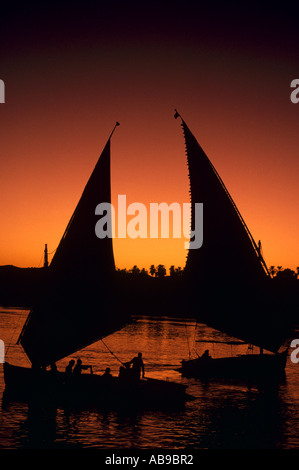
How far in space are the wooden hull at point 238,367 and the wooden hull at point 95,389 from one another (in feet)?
27.8

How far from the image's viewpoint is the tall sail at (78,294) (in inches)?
1044

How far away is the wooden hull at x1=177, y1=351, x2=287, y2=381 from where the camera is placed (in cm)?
3503

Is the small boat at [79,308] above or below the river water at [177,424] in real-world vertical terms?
above

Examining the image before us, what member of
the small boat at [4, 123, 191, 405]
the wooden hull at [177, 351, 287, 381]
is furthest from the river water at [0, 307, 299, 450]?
the small boat at [4, 123, 191, 405]

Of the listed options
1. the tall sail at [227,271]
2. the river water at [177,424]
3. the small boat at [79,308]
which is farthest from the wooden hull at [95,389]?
the tall sail at [227,271]

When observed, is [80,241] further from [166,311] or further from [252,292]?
[166,311]

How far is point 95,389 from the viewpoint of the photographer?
26.2 m

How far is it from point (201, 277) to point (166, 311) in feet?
450

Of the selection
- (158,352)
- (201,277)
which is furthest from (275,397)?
(158,352)

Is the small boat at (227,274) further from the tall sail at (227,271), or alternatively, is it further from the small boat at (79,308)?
the small boat at (79,308)

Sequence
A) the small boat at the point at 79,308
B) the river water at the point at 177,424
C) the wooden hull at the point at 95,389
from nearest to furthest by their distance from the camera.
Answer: the river water at the point at 177,424
the wooden hull at the point at 95,389
the small boat at the point at 79,308
